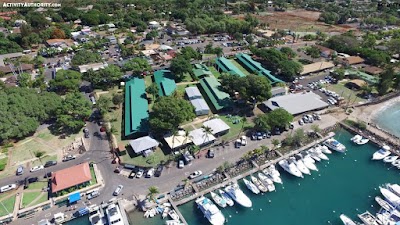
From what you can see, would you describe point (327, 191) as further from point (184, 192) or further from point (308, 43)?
point (308, 43)

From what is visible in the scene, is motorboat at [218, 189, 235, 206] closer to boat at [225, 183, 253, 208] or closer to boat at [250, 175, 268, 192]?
boat at [225, 183, 253, 208]

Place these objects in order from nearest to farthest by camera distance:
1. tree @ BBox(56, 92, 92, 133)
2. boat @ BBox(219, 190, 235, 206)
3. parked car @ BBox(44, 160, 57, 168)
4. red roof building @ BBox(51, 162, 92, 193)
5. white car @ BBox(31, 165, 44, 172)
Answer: red roof building @ BBox(51, 162, 92, 193), boat @ BBox(219, 190, 235, 206), white car @ BBox(31, 165, 44, 172), parked car @ BBox(44, 160, 57, 168), tree @ BBox(56, 92, 92, 133)

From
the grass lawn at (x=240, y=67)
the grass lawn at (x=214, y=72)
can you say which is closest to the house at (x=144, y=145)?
the grass lawn at (x=214, y=72)

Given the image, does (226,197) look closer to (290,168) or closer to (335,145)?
(290,168)

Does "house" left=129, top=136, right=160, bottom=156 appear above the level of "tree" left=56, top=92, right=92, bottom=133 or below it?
below

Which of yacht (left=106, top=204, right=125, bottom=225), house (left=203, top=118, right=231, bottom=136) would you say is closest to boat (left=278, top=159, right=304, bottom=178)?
house (left=203, top=118, right=231, bottom=136)

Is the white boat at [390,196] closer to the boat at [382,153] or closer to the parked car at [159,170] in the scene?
the boat at [382,153]

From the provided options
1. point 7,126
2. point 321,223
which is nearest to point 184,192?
point 321,223
